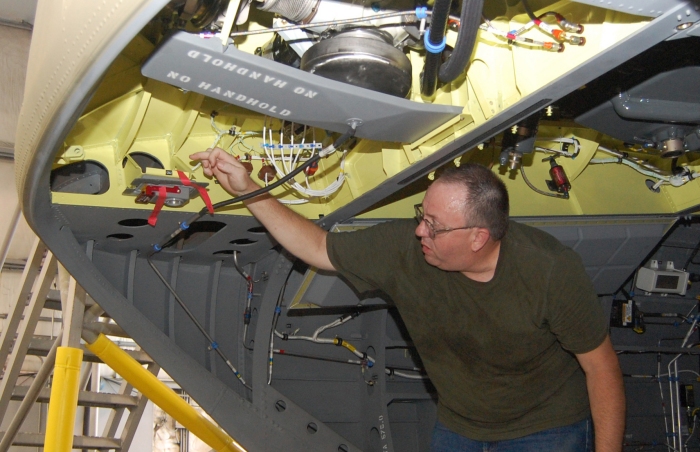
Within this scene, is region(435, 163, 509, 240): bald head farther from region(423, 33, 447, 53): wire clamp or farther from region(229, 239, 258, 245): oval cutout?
region(229, 239, 258, 245): oval cutout

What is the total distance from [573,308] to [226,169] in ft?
4.76

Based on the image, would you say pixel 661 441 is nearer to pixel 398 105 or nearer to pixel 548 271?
pixel 548 271

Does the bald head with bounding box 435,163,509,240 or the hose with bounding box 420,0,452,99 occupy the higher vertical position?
the hose with bounding box 420,0,452,99

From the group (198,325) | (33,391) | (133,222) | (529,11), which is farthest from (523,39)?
(33,391)

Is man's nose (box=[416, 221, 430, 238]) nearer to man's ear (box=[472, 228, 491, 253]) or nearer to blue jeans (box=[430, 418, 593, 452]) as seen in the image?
man's ear (box=[472, 228, 491, 253])

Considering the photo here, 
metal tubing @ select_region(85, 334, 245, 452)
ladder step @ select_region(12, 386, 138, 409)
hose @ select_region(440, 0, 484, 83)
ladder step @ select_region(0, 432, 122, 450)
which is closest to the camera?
hose @ select_region(440, 0, 484, 83)

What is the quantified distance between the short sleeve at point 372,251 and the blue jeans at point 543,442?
745mm

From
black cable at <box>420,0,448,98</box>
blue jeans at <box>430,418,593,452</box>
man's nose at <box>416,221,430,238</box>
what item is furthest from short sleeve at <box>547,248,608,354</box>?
black cable at <box>420,0,448,98</box>

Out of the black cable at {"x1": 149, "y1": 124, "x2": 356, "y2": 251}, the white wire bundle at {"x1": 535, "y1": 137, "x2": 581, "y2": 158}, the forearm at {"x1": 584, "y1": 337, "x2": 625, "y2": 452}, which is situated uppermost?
the white wire bundle at {"x1": 535, "y1": 137, "x2": 581, "y2": 158}

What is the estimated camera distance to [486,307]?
252 centimetres

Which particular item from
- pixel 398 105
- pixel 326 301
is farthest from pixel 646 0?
pixel 326 301

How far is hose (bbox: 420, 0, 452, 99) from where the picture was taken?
1.71 metres

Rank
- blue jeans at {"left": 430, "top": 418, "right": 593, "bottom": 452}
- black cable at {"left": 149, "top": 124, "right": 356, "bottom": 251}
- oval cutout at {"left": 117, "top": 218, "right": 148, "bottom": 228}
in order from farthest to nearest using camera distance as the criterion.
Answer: oval cutout at {"left": 117, "top": 218, "right": 148, "bottom": 228}
blue jeans at {"left": 430, "top": 418, "right": 593, "bottom": 452}
black cable at {"left": 149, "top": 124, "right": 356, "bottom": 251}

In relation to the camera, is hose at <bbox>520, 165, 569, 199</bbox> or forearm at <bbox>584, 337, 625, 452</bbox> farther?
hose at <bbox>520, 165, 569, 199</bbox>
